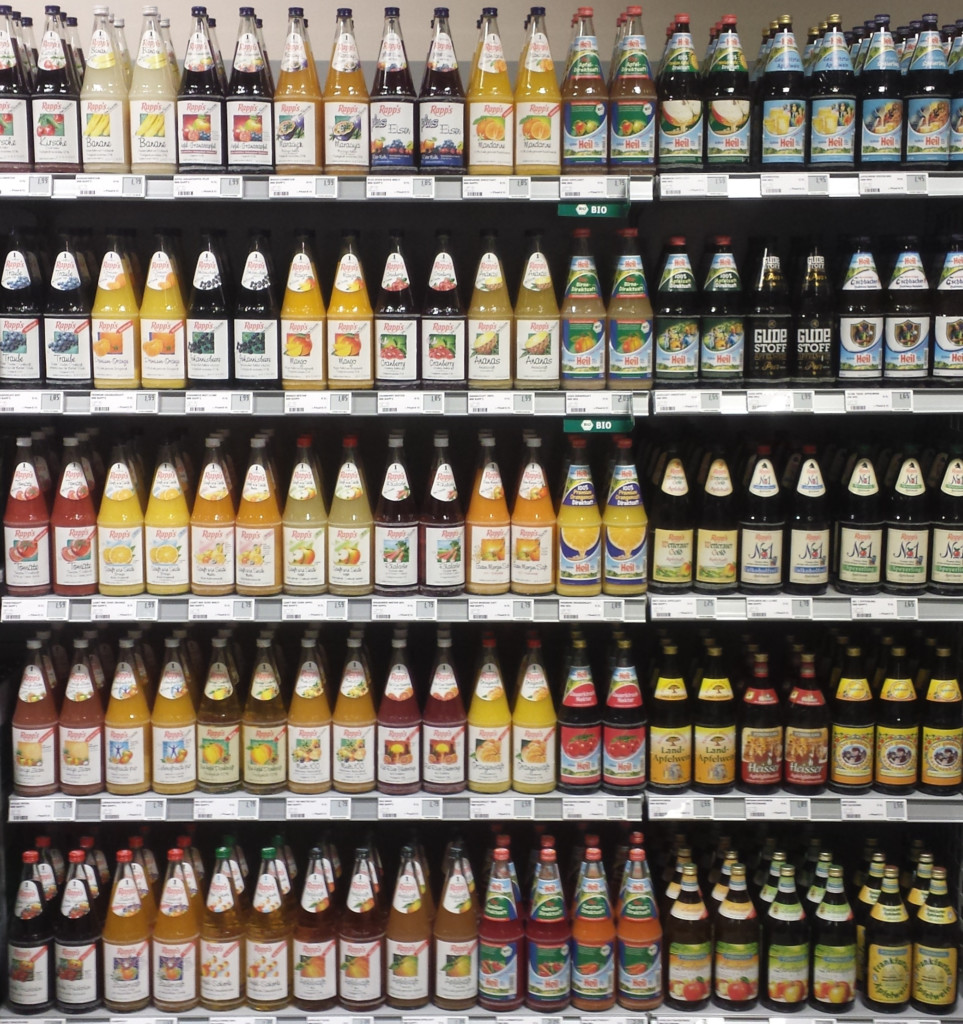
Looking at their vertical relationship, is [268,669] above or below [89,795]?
above

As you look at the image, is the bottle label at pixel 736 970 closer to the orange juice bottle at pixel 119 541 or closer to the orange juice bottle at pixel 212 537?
the orange juice bottle at pixel 212 537

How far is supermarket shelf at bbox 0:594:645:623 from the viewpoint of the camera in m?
2.67

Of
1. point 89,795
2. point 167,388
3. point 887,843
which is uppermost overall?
point 167,388

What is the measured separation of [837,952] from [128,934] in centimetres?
171

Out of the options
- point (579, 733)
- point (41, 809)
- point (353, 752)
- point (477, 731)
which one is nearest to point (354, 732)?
point (353, 752)

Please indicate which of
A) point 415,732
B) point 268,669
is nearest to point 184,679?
point 268,669

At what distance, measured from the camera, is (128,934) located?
2.67 metres

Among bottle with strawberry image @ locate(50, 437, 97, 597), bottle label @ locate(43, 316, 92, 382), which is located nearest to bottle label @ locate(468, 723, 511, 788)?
bottle with strawberry image @ locate(50, 437, 97, 597)

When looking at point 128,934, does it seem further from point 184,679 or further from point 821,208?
point 821,208

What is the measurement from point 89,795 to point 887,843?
86.1 inches

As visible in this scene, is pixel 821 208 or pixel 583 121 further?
pixel 821 208

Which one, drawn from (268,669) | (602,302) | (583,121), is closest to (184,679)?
(268,669)

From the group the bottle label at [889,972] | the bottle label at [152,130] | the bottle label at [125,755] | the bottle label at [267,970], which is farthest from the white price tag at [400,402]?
the bottle label at [889,972]

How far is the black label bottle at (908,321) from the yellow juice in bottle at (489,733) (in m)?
1.21
